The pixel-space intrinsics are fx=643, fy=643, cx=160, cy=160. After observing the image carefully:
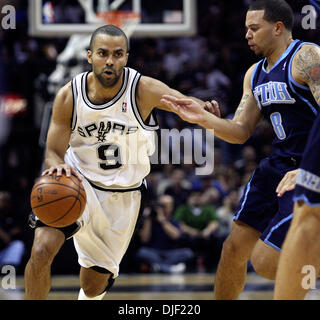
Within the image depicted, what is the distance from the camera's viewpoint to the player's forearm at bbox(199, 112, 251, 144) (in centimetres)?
416

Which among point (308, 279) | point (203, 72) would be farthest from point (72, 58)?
point (308, 279)

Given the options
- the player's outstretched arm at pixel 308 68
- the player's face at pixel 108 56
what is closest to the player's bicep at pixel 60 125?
the player's face at pixel 108 56

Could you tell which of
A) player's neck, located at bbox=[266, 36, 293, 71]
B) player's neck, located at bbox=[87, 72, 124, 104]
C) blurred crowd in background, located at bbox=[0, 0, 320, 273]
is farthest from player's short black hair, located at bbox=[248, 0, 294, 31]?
blurred crowd in background, located at bbox=[0, 0, 320, 273]

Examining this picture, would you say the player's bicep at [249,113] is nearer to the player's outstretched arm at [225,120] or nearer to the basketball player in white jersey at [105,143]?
the player's outstretched arm at [225,120]

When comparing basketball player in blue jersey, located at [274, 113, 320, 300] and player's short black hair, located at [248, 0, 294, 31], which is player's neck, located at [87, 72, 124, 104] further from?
basketball player in blue jersey, located at [274, 113, 320, 300]

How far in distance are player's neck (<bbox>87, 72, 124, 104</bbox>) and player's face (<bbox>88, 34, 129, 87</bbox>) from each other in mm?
89

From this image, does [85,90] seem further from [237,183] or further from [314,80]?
[237,183]

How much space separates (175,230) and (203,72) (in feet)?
14.3

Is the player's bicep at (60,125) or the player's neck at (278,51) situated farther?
the player's bicep at (60,125)

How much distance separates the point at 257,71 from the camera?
4.53 metres

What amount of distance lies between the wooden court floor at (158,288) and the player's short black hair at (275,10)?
113 inches

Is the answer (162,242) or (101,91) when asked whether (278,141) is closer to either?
(101,91)

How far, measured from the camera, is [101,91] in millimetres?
4656

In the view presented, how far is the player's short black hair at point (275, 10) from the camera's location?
4.34 metres
